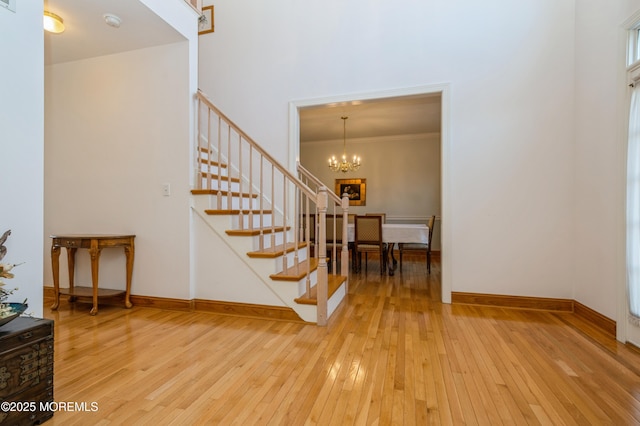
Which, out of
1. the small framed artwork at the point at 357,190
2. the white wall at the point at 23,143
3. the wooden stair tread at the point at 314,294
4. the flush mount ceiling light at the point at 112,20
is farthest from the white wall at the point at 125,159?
the small framed artwork at the point at 357,190

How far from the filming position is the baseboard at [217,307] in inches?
104

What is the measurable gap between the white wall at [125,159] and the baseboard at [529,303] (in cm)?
281

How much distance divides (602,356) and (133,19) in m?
4.30

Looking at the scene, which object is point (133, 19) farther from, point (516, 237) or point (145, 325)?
point (516, 237)

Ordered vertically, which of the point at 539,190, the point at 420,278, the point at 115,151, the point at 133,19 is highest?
the point at 133,19

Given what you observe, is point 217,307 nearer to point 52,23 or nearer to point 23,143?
point 23,143

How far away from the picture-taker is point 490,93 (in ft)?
10.0

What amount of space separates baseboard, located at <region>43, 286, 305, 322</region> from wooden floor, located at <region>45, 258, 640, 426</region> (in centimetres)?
9

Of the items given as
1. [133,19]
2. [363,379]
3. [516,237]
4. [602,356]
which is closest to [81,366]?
[363,379]

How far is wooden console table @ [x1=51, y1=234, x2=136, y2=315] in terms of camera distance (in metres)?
2.70

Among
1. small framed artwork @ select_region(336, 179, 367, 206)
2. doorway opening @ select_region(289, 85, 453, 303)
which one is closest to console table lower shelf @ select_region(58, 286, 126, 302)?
doorway opening @ select_region(289, 85, 453, 303)

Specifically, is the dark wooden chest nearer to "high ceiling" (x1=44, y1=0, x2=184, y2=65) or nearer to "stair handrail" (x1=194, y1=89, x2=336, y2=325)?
"stair handrail" (x1=194, y1=89, x2=336, y2=325)

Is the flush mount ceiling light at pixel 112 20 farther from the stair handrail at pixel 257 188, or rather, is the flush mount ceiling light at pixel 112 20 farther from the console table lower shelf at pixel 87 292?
the console table lower shelf at pixel 87 292

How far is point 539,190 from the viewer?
116 inches
